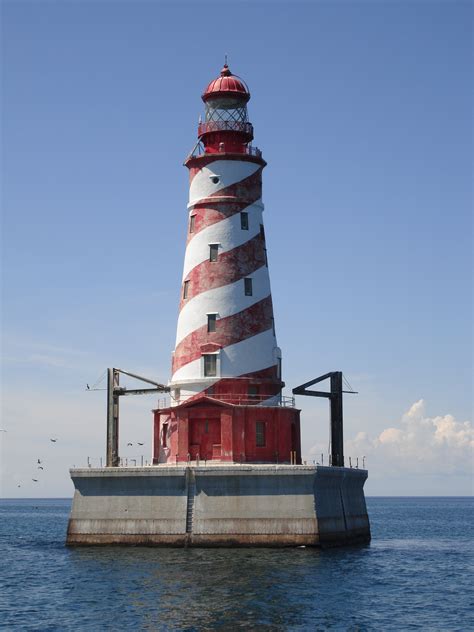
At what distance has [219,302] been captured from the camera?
4556 centimetres

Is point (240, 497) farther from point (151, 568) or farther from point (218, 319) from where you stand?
point (218, 319)

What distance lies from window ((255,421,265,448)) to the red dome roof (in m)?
16.0

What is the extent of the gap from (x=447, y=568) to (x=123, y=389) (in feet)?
55.9

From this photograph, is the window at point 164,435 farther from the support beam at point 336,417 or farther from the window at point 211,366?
the support beam at point 336,417

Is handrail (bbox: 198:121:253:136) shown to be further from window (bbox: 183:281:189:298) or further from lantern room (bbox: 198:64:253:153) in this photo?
window (bbox: 183:281:189:298)

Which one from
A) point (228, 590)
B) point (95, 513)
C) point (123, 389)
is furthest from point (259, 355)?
point (228, 590)

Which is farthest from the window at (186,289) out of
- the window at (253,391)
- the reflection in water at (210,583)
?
the reflection in water at (210,583)

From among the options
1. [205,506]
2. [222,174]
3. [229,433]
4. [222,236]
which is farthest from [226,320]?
[205,506]

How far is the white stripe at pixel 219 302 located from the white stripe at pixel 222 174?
4.49m

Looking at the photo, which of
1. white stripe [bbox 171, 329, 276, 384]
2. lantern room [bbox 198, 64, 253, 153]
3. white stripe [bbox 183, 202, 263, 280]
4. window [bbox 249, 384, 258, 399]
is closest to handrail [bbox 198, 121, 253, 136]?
lantern room [bbox 198, 64, 253, 153]

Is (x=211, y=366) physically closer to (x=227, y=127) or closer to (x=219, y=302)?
(x=219, y=302)

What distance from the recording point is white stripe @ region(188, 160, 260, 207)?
1844 inches

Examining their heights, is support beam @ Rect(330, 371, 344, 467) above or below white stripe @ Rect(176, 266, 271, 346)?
below

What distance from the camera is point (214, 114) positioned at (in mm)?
47844
